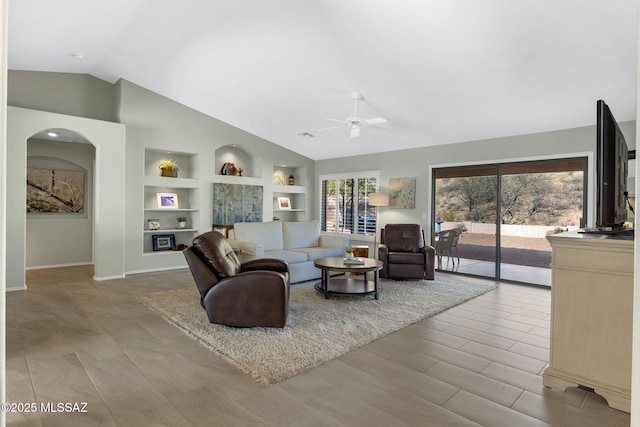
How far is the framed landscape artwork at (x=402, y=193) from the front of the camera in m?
7.19

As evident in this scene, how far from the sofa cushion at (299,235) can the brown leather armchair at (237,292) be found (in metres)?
2.59

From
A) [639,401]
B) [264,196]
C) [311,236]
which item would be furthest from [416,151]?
[639,401]

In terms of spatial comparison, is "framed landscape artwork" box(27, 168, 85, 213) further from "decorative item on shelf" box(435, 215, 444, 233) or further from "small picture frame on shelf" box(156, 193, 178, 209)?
"decorative item on shelf" box(435, 215, 444, 233)

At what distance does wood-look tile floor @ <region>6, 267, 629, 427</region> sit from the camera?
2094mm

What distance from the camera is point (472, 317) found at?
4031mm

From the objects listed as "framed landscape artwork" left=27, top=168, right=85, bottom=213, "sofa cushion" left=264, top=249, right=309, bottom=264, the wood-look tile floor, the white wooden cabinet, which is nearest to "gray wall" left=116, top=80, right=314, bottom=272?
"framed landscape artwork" left=27, top=168, right=85, bottom=213

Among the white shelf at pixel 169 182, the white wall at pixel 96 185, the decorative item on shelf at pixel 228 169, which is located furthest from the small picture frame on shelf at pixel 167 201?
the decorative item on shelf at pixel 228 169

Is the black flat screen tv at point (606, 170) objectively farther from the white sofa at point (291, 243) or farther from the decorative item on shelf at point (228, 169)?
the decorative item on shelf at point (228, 169)

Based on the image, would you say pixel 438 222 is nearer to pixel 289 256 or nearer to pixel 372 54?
pixel 289 256

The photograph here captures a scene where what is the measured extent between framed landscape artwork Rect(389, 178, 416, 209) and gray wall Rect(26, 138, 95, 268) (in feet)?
20.4

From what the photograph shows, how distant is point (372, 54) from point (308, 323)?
3177mm

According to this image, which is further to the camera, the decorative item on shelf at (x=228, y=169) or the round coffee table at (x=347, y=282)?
the decorative item on shelf at (x=228, y=169)

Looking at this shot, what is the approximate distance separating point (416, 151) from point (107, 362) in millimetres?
6175

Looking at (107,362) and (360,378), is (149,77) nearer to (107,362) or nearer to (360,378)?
(107,362)
